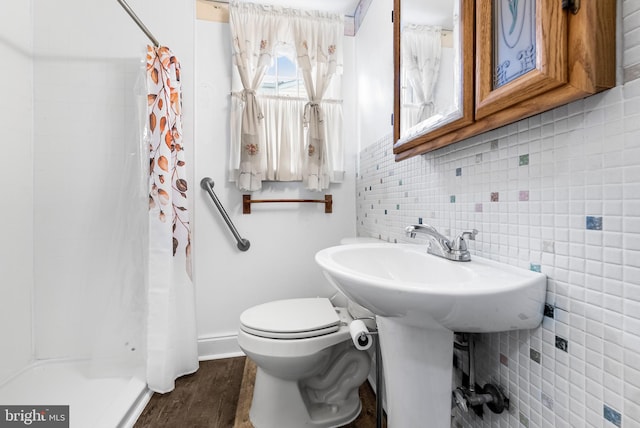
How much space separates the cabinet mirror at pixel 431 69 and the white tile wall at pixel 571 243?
115 mm

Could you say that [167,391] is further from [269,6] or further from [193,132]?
[269,6]

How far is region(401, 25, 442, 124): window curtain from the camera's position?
0.89 metres

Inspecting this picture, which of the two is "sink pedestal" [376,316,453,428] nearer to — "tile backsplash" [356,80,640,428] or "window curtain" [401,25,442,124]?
"tile backsplash" [356,80,640,428]

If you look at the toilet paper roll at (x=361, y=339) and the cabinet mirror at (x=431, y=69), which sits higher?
the cabinet mirror at (x=431, y=69)

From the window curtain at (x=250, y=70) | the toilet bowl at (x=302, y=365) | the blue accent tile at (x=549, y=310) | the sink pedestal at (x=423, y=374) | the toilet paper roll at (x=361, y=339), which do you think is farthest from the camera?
the window curtain at (x=250, y=70)

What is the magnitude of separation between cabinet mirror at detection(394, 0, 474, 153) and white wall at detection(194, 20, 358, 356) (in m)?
0.90

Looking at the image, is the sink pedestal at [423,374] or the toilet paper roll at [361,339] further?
the toilet paper roll at [361,339]

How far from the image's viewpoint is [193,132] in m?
1.63

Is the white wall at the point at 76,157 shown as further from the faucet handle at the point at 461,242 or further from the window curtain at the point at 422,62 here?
the faucet handle at the point at 461,242

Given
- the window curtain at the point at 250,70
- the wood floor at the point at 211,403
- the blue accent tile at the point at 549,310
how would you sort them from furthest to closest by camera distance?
the window curtain at the point at 250,70 → the wood floor at the point at 211,403 → the blue accent tile at the point at 549,310

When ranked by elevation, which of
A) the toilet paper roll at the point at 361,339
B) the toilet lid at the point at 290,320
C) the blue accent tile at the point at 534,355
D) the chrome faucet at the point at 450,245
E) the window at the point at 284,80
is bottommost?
the toilet lid at the point at 290,320

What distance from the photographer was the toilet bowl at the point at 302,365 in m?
1.02

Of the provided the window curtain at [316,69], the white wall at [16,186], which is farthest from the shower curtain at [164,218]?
the window curtain at [316,69]

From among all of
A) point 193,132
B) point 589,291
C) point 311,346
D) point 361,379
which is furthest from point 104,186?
point 589,291
